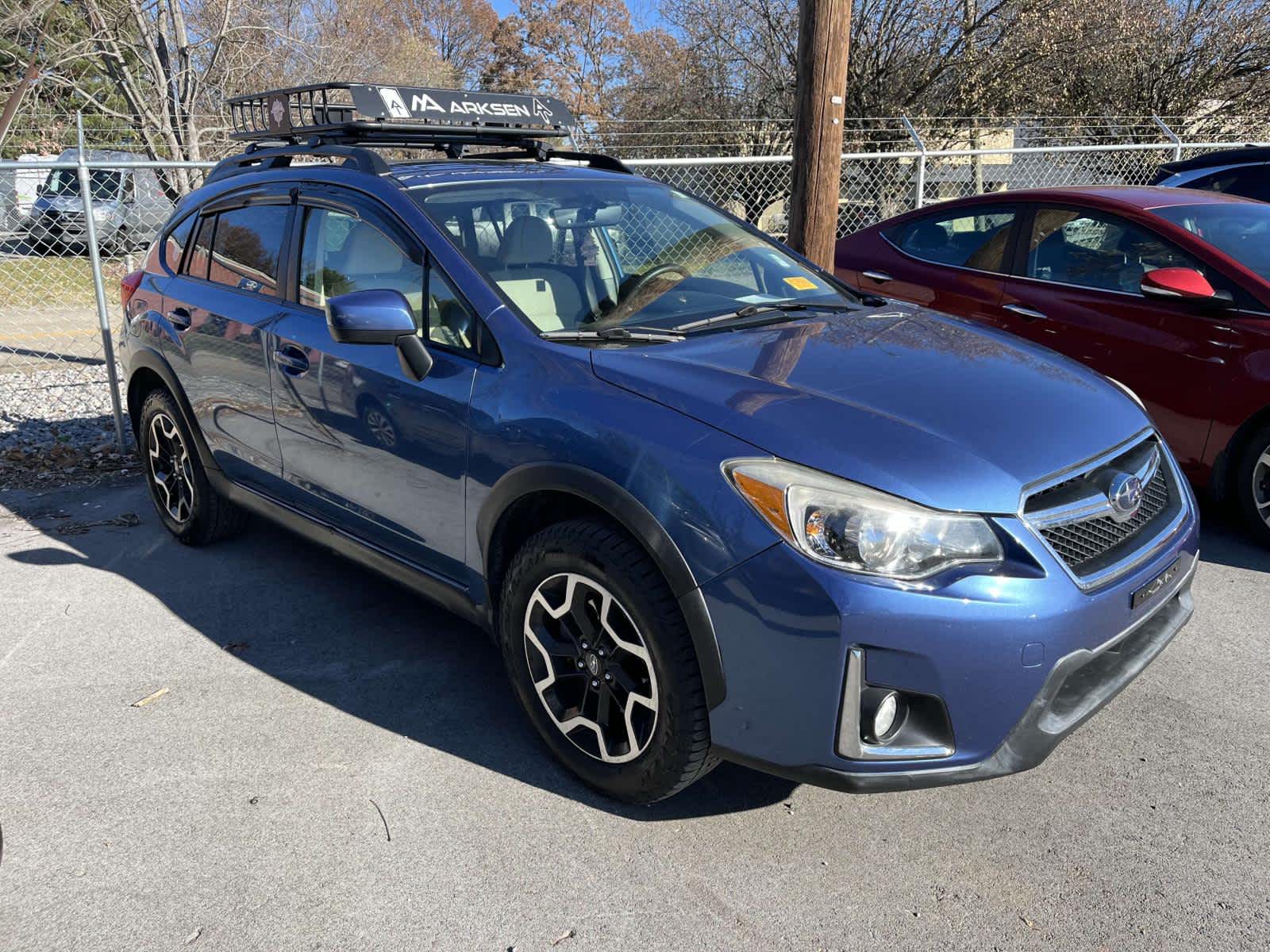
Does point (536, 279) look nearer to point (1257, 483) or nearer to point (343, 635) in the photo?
point (343, 635)

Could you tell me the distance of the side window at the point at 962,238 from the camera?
5734mm

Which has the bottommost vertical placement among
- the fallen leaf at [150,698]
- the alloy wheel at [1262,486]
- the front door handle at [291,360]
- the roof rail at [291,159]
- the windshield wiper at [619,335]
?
the fallen leaf at [150,698]

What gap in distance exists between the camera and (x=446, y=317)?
3.31m

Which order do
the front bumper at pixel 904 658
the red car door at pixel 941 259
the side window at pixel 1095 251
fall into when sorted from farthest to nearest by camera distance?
the red car door at pixel 941 259, the side window at pixel 1095 251, the front bumper at pixel 904 658

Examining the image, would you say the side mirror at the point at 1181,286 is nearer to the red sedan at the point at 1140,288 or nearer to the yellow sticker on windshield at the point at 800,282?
the red sedan at the point at 1140,288

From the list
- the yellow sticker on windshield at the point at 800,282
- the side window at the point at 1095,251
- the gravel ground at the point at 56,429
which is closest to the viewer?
the yellow sticker on windshield at the point at 800,282

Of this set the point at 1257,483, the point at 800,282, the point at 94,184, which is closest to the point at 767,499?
the point at 800,282

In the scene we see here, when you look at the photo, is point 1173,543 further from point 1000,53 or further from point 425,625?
point 1000,53

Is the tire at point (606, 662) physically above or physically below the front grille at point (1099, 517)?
below

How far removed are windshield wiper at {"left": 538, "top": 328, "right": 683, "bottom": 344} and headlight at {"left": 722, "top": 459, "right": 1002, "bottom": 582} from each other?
33.6 inches

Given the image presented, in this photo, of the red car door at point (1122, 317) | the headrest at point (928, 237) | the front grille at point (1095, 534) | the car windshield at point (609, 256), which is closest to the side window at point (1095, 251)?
the red car door at point (1122, 317)

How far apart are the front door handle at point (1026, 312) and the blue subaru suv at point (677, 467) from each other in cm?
183

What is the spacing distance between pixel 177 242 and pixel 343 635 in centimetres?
211

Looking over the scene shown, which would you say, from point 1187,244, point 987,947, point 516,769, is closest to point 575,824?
point 516,769
